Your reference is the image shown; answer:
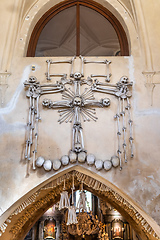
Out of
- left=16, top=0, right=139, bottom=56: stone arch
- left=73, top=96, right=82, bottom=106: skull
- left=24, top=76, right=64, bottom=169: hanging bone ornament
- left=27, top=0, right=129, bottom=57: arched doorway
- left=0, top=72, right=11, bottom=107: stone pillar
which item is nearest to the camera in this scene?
left=24, top=76, right=64, bottom=169: hanging bone ornament

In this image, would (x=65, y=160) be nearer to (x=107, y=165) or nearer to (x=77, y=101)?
(x=107, y=165)

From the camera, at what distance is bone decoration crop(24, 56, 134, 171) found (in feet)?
10.0

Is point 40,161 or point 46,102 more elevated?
point 46,102

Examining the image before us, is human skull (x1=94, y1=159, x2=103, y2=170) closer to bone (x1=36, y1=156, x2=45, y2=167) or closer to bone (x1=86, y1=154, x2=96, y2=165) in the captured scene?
bone (x1=86, y1=154, x2=96, y2=165)

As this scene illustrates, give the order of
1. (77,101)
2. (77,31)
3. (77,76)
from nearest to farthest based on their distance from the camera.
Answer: (77,101), (77,76), (77,31)

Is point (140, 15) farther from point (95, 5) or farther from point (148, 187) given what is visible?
point (148, 187)

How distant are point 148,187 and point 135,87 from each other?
114 centimetres

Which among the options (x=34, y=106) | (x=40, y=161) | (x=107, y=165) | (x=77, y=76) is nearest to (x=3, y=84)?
(x=34, y=106)

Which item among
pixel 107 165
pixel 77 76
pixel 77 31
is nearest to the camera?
pixel 107 165

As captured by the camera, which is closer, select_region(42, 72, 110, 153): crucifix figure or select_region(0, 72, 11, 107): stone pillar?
select_region(42, 72, 110, 153): crucifix figure

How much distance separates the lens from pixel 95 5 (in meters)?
4.01

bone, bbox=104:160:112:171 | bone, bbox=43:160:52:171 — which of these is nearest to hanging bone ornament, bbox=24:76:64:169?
bone, bbox=43:160:52:171

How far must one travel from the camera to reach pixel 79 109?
3266 mm


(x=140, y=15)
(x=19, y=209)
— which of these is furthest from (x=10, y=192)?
(x=140, y=15)
